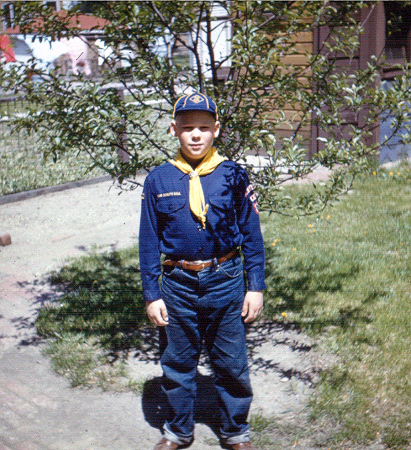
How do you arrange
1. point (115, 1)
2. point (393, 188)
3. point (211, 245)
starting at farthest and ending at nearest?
1. point (393, 188)
2. point (115, 1)
3. point (211, 245)

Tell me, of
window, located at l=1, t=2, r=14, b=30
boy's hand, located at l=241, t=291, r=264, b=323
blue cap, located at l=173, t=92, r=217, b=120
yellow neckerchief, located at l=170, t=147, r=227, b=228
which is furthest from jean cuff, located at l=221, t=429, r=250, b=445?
window, located at l=1, t=2, r=14, b=30

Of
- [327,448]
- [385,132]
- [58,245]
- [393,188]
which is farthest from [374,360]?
[385,132]

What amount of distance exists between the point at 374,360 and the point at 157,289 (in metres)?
1.65

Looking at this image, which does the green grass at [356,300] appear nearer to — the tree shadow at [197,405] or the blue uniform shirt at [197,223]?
the tree shadow at [197,405]

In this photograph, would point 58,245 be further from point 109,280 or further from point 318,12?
point 318,12

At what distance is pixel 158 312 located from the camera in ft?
9.37

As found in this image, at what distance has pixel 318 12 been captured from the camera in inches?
134

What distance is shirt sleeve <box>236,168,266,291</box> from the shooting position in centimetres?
289

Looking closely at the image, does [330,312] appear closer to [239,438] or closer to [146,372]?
[146,372]

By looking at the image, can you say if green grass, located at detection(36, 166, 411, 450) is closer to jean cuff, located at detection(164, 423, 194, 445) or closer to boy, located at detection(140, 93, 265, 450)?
jean cuff, located at detection(164, 423, 194, 445)

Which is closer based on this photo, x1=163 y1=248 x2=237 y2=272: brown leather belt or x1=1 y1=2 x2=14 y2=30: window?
x1=163 y1=248 x2=237 y2=272: brown leather belt

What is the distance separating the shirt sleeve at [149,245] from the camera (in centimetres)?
285

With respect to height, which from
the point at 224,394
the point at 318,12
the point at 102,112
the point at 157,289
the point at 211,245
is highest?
the point at 318,12

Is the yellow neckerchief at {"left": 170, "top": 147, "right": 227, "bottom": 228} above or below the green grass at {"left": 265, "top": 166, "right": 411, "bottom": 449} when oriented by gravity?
above
